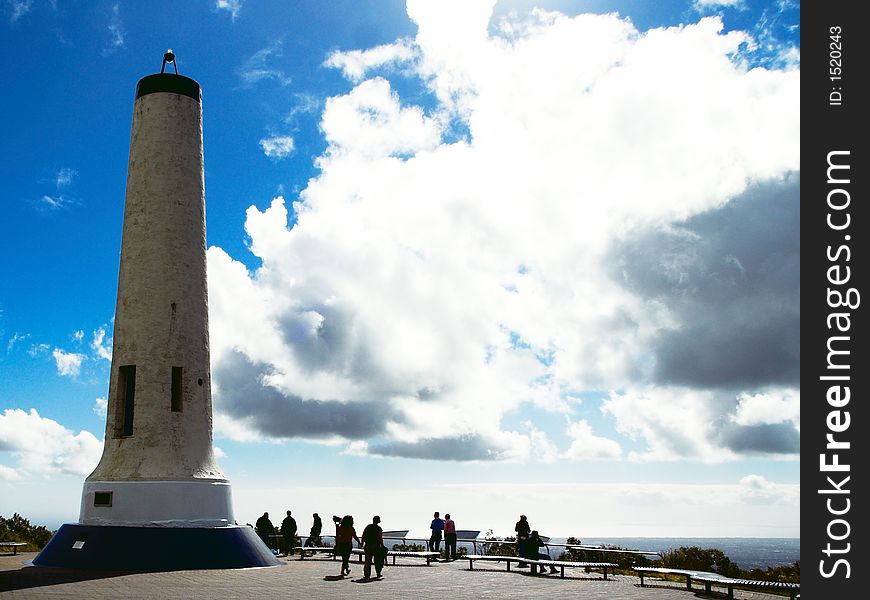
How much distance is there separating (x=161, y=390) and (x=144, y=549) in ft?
12.6

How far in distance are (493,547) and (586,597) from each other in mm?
15580

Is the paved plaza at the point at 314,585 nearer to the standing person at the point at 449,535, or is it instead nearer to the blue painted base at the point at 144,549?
the blue painted base at the point at 144,549

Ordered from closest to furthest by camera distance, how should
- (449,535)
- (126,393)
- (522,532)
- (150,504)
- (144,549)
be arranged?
(144,549) → (150,504) → (126,393) → (522,532) → (449,535)

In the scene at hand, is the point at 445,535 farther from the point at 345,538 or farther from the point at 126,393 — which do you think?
the point at 126,393

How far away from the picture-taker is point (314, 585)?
1540 cm

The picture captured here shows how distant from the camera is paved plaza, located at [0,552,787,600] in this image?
1345cm

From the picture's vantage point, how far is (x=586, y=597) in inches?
567

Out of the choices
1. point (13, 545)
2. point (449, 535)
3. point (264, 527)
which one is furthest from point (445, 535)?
point (13, 545)

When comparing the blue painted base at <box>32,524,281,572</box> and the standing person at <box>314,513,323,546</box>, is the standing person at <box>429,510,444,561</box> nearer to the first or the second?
the standing person at <box>314,513,323,546</box>

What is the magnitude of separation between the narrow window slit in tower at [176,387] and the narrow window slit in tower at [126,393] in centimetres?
98

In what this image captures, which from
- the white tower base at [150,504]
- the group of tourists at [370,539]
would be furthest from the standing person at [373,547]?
the white tower base at [150,504]

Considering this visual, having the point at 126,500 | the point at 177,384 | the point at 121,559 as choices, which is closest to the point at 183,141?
the point at 177,384

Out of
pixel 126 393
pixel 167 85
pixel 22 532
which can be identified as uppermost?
pixel 167 85
